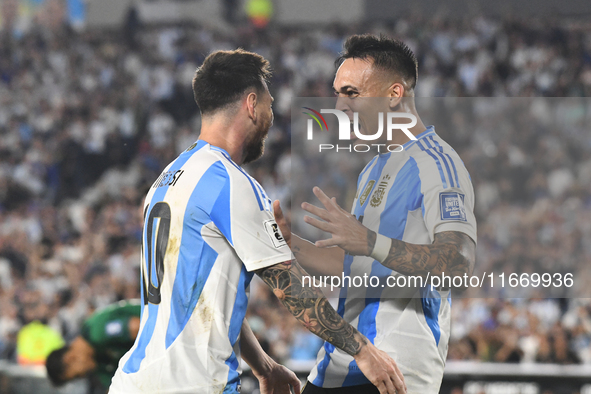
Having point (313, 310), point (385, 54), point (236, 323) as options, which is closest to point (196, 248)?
point (236, 323)

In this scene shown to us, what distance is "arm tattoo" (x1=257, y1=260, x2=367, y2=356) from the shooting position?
116 inches

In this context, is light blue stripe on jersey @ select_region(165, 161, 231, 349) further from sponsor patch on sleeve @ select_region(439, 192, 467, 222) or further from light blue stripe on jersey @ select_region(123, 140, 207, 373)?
sponsor patch on sleeve @ select_region(439, 192, 467, 222)

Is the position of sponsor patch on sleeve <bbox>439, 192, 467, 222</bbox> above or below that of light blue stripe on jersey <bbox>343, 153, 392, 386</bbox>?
above

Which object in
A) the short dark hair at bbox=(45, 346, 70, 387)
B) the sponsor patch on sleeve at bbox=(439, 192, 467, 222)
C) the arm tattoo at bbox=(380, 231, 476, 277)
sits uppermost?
the sponsor patch on sleeve at bbox=(439, 192, 467, 222)

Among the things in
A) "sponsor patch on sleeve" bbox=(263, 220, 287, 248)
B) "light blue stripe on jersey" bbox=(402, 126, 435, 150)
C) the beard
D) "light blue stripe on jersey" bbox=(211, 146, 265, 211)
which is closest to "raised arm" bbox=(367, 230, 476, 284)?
"sponsor patch on sleeve" bbox=(263, 220, 287, 248)

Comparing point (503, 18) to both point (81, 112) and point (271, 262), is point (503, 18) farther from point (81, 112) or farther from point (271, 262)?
point (271, 262)

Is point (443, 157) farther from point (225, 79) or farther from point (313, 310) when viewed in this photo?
point (225, 79)

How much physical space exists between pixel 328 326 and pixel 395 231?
0.72 m

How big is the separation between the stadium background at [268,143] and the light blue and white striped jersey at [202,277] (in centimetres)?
349

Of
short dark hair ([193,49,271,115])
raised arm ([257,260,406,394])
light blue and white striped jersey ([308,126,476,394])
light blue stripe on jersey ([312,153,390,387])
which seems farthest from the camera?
light blue stripe on jersey ([312,153,390,387])

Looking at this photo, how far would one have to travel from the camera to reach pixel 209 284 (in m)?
3.02

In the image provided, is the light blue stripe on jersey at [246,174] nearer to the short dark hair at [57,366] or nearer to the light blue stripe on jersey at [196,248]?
the light blue stripe on jersey at [196,248]

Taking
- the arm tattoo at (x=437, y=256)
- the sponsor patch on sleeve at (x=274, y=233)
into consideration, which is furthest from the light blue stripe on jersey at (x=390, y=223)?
the sponsor patch on sleeve at (x=274, y=233)

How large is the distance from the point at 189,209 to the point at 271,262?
0.46 meters
